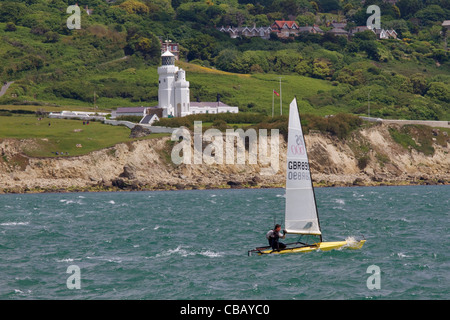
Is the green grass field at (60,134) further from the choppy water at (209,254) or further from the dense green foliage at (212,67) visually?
the choppy water at (209,254)

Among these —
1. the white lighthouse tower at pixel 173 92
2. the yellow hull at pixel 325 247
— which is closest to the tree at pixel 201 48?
the white lighthouse tower at pixel 173 92

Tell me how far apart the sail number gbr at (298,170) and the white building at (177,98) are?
94704 millimetres

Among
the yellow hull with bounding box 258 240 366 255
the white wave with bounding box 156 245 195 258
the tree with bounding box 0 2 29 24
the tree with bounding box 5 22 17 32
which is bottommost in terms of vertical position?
the white wave with bounding box 156 245 195 258

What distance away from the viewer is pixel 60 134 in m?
112

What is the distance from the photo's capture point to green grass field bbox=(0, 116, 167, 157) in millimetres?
105188

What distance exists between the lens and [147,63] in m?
170

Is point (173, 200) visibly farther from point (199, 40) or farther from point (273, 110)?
point (199, 40)

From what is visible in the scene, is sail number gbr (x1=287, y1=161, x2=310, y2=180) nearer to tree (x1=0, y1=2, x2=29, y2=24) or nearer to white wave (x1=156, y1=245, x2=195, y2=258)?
white wave (x1=156, y1=245, x2=195, y2=258)

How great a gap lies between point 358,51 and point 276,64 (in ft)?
91.5

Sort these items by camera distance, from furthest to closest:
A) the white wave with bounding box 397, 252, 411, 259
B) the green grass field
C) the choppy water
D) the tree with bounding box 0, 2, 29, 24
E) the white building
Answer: the tree with bounding box 0, 2, 29, 24 → the white building → the green grass field → the white wave with bounding box 397, 252, 411, 259 → the choppy water

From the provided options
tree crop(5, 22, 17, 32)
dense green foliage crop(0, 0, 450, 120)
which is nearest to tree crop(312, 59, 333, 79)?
dense green foliage crop(0, 0, 450, 120)

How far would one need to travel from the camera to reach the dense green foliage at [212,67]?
149625 mm

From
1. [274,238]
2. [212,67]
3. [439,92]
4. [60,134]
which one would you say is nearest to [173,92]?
[60,134]

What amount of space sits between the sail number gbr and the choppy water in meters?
4.22
